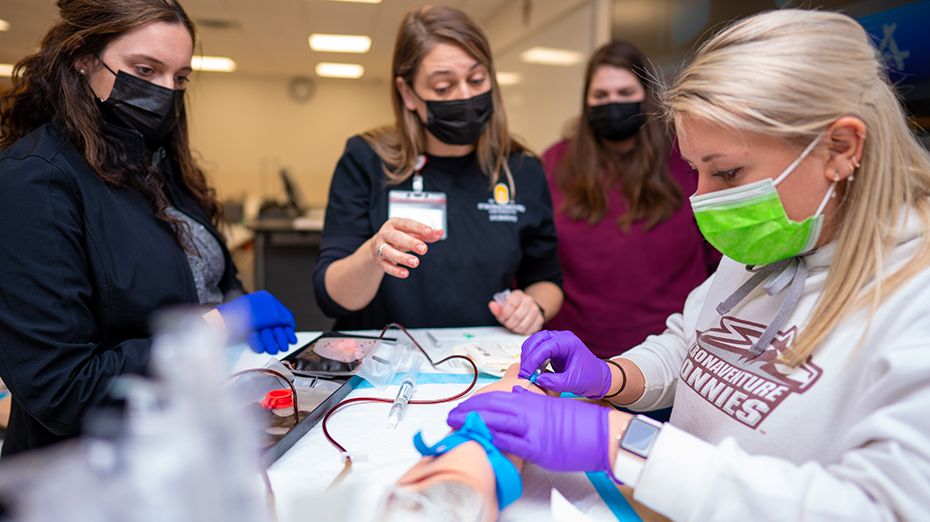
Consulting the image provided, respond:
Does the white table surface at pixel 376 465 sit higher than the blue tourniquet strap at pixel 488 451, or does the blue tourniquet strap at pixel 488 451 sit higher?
the blue tourniquet strap at pixel 488 451

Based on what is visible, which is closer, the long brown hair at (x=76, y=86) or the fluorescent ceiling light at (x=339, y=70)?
the long brown hair at (x=76, y=86)

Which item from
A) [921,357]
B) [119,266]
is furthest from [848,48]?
[119,266]

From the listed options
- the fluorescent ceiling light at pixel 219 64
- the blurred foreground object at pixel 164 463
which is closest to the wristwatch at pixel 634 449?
the blurred foreground object at pixel 164 463

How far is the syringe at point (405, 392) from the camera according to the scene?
0.87 metres

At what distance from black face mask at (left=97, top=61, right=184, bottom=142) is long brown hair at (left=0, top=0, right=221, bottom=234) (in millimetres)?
40

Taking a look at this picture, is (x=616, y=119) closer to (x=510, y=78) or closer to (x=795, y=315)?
(x=795, y=315)

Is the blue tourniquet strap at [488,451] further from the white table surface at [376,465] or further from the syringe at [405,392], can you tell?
the syringe at [405,392]

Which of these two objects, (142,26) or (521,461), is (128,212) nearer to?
(142,26)

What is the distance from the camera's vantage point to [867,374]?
0.60 metres

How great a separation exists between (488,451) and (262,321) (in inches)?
30.9

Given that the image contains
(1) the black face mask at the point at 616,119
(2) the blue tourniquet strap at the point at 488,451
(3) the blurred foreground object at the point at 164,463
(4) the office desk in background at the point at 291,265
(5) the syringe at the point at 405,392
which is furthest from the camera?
(4) the office desk in background at the point at 291,265

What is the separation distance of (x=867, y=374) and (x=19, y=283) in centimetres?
129

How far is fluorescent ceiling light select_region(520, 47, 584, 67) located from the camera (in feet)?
13.2

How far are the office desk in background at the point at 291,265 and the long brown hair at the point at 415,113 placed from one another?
2.50 meters
